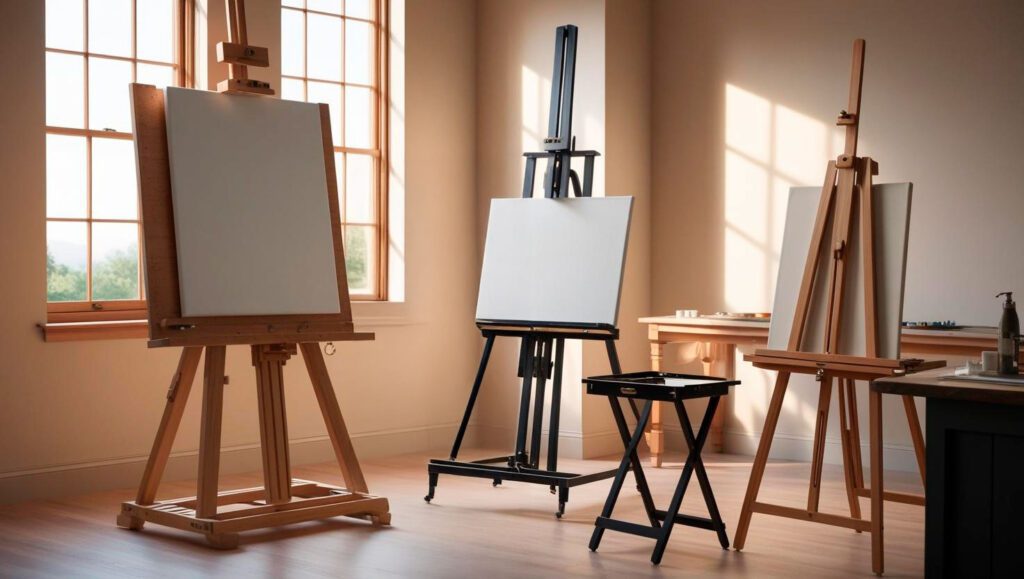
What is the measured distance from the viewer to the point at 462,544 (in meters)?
4.30

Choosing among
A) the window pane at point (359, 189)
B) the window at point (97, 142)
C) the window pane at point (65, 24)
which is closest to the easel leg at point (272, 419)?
the window at point (97, 142)

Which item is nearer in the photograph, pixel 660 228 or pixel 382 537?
pixel 382 537

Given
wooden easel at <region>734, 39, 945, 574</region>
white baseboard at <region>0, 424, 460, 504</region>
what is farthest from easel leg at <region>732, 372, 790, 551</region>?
white baseboard at <region>0, 424, 460, 504</region>

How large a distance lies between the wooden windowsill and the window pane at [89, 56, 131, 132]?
3.18ft

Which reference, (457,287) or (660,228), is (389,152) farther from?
(660,228)

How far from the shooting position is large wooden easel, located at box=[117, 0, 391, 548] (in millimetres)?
4336

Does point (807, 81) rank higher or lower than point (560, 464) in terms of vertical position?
higher

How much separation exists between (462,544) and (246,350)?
2122 mm

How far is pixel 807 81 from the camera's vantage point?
6359 millimetres

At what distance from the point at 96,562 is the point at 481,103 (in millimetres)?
3903

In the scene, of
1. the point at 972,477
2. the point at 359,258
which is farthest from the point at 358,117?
the point at 972,477

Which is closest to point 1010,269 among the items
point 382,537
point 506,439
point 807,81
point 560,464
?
point 807,81

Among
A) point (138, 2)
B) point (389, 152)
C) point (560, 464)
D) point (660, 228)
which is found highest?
point (138, 2)

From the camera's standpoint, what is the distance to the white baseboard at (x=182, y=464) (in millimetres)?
5113
